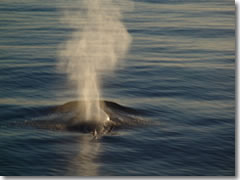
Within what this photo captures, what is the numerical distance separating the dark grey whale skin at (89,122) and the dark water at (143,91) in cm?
21

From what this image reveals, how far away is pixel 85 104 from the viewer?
12758mm

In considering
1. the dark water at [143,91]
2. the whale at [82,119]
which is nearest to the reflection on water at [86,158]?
the dark water at [143,91]

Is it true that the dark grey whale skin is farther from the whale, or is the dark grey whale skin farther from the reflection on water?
the reflection on water

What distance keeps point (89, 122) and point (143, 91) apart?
288cm

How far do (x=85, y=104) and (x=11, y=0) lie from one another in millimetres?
3223

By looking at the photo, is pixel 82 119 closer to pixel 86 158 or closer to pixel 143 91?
pixel 86 158

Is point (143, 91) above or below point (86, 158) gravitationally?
above

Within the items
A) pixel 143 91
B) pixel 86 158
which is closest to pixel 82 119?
pixel 86 158

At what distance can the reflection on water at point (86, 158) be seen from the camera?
9.77 m

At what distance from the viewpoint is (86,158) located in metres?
10.3

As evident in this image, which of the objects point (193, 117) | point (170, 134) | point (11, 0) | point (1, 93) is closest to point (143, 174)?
point (170, 134)

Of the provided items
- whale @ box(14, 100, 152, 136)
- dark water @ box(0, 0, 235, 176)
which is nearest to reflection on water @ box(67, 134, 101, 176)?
dark water @ box(0, 0, 235, 176)

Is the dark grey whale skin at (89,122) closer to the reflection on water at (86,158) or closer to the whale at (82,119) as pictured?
the whale at (82,119)

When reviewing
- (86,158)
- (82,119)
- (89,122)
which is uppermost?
(82,119)
